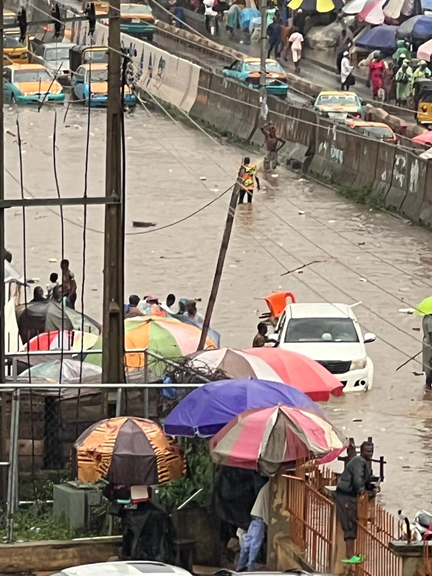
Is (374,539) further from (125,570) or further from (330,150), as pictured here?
(330,150)

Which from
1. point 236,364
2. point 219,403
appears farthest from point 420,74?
point 219,403

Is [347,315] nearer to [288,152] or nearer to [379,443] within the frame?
[379,443]

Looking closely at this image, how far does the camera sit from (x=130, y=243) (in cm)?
3806

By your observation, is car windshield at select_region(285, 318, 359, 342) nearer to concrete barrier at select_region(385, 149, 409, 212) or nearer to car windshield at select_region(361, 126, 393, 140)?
concrete barrier at select_region(385, 149, 409, 212)

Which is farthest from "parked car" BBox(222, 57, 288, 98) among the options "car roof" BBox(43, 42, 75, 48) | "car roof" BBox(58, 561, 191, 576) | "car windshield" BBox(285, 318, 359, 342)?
"car roof" BBox(58, 561, 191, 576)

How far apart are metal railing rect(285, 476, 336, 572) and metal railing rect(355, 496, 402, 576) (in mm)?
545

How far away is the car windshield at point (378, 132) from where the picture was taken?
44.4 metres

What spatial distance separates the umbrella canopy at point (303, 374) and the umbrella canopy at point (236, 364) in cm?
13

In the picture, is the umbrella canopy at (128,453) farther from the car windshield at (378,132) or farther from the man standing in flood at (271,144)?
the car windshield at (378,132)

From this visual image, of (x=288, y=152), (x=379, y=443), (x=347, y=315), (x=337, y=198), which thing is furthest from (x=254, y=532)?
(x=288, y=152)

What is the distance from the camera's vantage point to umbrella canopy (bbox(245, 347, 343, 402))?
65.4 ft

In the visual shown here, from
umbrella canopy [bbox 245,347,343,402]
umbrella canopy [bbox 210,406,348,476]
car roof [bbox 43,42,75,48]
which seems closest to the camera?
umbrella canopy [bbox 210,406,348,476]

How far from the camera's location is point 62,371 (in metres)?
20.5

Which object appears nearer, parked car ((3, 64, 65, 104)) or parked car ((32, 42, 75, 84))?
parked car ((3, 64, 65, 104))
